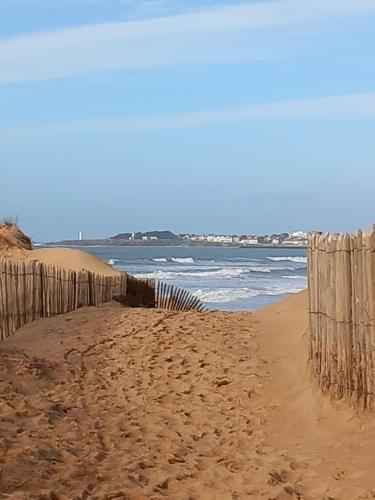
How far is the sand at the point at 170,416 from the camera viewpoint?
5.27m

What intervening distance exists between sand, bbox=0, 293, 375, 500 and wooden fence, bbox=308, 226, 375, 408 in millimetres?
225

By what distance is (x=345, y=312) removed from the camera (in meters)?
6.37

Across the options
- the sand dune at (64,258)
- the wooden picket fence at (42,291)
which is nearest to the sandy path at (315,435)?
the wooden picket fence at (42,291)

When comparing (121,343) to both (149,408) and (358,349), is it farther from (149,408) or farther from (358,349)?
(358,349)

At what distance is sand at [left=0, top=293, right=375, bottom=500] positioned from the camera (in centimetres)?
527

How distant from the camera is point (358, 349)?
619 cm

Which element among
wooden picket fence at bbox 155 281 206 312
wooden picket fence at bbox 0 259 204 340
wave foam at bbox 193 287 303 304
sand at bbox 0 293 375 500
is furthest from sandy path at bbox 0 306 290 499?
wave foam at bbox 193 287 303 304

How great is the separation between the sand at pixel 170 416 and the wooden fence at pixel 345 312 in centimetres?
23

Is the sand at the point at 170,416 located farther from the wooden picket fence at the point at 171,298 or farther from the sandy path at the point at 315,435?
the wooden picket fence at the point at 171,298

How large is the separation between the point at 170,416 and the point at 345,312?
1.92 metres

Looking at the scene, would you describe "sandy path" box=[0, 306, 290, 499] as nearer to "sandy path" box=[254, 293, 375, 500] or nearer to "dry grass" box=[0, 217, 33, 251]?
"sandy path" box=[254, 293, 375, 500]

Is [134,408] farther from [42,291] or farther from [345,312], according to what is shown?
[42,291]

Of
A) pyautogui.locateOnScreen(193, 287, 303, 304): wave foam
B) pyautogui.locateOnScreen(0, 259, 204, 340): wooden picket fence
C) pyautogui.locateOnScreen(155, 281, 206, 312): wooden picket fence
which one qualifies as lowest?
pyautogui.locateOnScreen(193, 287, 303, 304): wave foam

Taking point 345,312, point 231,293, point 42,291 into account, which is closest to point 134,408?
point 345,312
